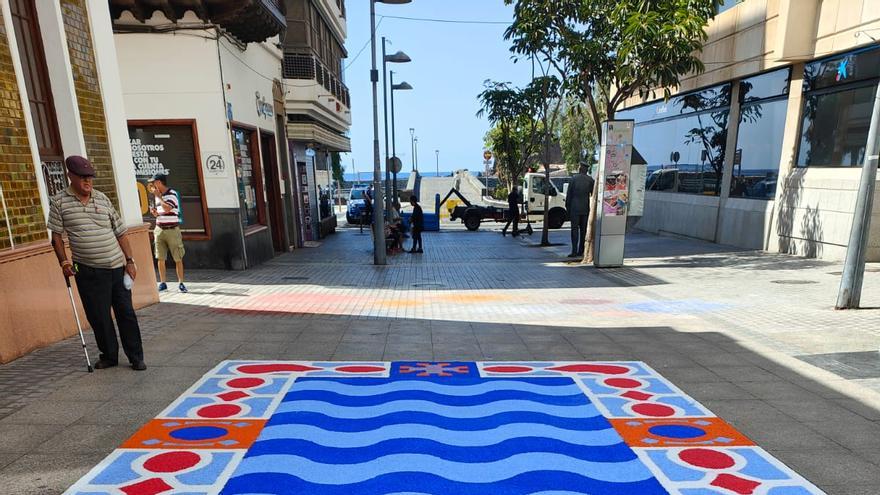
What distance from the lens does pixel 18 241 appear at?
5379 millimetres

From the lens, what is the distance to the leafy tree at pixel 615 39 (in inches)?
392

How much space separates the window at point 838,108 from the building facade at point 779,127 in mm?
23

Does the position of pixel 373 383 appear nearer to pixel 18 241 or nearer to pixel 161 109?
pixel 18 241

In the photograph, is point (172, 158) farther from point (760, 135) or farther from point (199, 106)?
point (760, 135)

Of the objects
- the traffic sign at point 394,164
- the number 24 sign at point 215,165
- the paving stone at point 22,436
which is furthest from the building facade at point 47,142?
the traffic sign at point 394,164

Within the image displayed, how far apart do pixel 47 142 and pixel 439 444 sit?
6.09 meters

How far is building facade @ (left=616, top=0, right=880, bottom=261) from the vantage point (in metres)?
10.5

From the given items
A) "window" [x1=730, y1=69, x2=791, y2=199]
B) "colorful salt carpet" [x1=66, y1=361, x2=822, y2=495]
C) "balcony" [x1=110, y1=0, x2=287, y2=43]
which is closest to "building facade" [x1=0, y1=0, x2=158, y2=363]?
"colorful salt carpet" [x1=66, y1=361, x2=822, y2=495]

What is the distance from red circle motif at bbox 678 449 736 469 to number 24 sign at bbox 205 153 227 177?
1015cm

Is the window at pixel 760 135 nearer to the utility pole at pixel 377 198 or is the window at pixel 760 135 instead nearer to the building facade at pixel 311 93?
the utility pole at pixel 377 198

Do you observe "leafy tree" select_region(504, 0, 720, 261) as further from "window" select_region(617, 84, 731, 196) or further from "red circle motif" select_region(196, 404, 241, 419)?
"red circle motif" select_region(196, 404, 241, 419)

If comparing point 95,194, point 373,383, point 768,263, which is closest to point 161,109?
point 95,194

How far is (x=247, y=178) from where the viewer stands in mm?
12430

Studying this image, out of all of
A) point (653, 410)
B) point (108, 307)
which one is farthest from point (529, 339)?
point (108, 307)
